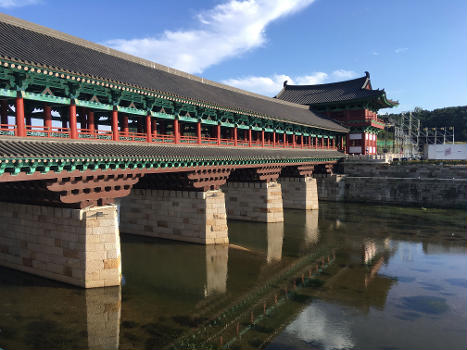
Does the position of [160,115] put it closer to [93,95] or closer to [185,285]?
[93,95]

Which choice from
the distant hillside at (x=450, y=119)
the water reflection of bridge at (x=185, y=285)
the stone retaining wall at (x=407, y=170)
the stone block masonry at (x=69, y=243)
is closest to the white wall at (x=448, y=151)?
the stone retaining wall at (x=407, y=170)

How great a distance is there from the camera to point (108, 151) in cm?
1435

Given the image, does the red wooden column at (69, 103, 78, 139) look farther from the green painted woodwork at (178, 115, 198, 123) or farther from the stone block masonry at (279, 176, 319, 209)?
the stone block masonry at (279, 176, 319, 209)

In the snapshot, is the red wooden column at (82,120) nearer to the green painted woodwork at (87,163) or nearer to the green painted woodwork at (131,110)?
the green painted woodwork at (131,110)

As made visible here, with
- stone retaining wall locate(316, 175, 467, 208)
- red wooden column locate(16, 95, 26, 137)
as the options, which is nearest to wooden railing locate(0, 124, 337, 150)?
red wooden column locate(16, 95, 26, 137)

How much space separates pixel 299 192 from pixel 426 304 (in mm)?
21153

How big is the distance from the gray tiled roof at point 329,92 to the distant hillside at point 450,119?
158 feet

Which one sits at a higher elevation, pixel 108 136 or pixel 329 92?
pixel 329 92

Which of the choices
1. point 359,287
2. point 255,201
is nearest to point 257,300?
point 359,287

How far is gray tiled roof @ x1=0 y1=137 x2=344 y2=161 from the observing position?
37.9 ft

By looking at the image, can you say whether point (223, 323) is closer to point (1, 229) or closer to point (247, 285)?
point (247, 285)

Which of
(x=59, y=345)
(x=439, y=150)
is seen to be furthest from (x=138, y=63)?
(x=439, y=150)

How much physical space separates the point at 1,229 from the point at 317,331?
50.3 feet

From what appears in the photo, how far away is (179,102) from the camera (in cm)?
1873
